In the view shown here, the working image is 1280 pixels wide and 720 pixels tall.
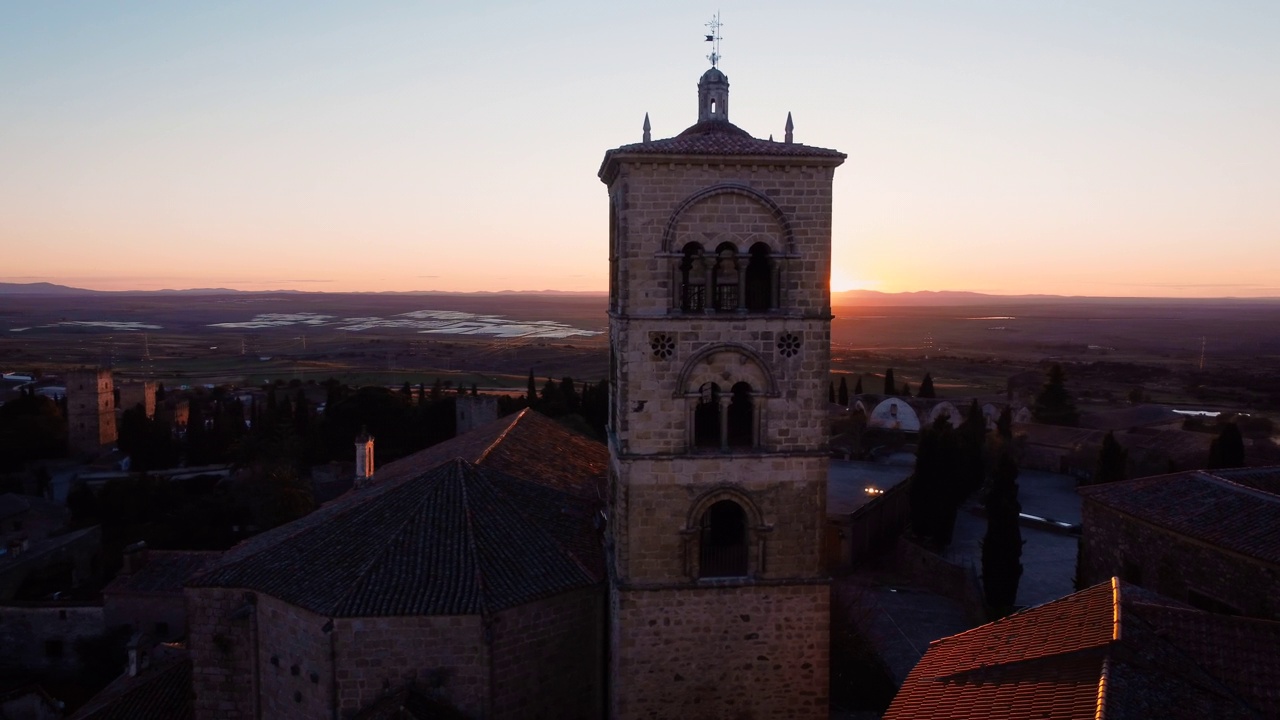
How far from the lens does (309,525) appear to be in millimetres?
15289

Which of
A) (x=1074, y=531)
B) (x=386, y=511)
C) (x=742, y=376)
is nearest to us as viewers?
(x=742, y=376)

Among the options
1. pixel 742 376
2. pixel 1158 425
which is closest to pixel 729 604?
pixel 742 376

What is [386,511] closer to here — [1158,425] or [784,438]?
[784,438]

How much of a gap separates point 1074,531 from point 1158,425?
21815 mm

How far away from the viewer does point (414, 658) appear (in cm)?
1223

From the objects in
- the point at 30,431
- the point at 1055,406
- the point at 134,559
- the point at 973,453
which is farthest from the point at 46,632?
the point at 1055,406

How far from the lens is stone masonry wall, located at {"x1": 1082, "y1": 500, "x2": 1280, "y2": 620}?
1557cm

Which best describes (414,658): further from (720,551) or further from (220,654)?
(720,551)

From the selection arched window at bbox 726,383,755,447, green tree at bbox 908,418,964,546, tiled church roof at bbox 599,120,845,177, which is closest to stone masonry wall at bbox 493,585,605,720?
arched window at bbox 726,383,755,447

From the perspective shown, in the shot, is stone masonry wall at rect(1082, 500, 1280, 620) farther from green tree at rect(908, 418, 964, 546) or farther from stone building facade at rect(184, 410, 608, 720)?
stone building facade at rect(184, 410, 608, 720)

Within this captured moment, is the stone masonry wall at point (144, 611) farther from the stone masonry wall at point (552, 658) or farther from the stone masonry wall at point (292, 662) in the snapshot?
the stone masonry wall at point (552, 658)

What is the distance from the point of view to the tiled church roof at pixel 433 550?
1237 cm

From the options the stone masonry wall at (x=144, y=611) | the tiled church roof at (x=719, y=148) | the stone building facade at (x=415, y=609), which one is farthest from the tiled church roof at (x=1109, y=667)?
the stone masonry wall at (x=144, y=611)

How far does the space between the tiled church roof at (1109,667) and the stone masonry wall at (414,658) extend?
6.25 m
